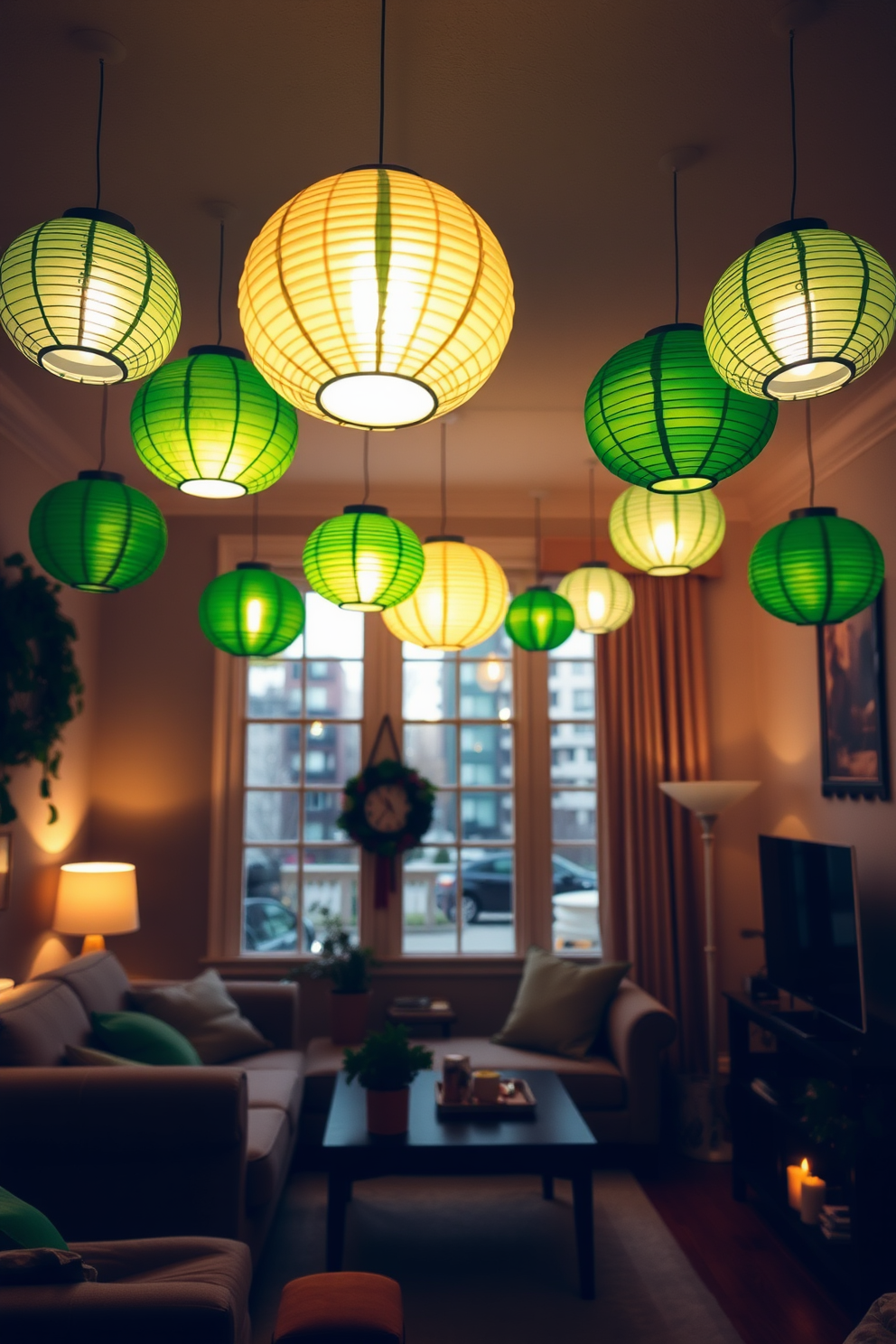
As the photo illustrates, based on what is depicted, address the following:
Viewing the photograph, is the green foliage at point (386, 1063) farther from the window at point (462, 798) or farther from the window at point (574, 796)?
the window at point (574, 796)

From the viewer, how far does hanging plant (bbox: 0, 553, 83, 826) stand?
11.9 ft

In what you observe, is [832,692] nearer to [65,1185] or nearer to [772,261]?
[772,261]

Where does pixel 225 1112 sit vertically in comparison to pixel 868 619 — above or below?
below

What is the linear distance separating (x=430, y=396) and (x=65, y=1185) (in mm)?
2407

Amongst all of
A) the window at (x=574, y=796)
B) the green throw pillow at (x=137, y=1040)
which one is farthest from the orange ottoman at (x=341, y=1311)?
the window at (x=574, y=796)

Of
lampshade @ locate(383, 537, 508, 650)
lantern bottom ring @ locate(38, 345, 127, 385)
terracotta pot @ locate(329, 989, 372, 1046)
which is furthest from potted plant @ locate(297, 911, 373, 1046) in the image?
lantern bottom ring @ locate(38, 345, 127, 385)

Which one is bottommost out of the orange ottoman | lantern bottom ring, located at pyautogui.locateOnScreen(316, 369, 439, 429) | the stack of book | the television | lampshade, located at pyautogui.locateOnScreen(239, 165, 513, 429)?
the stack of book

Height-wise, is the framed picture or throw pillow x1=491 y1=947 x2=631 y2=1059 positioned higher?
the framed picture

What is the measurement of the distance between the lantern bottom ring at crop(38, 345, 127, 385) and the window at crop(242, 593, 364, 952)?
322 centimetres

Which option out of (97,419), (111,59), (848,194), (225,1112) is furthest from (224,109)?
(225,1112)

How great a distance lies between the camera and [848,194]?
99.7 inches

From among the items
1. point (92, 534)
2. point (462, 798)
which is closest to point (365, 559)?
point (92, 534)

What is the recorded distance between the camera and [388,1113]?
306 centimetres

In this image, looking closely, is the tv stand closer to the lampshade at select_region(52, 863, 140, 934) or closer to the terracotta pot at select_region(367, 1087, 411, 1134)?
the terracotta pot at select_region(367, 1087, 411, 1134)
